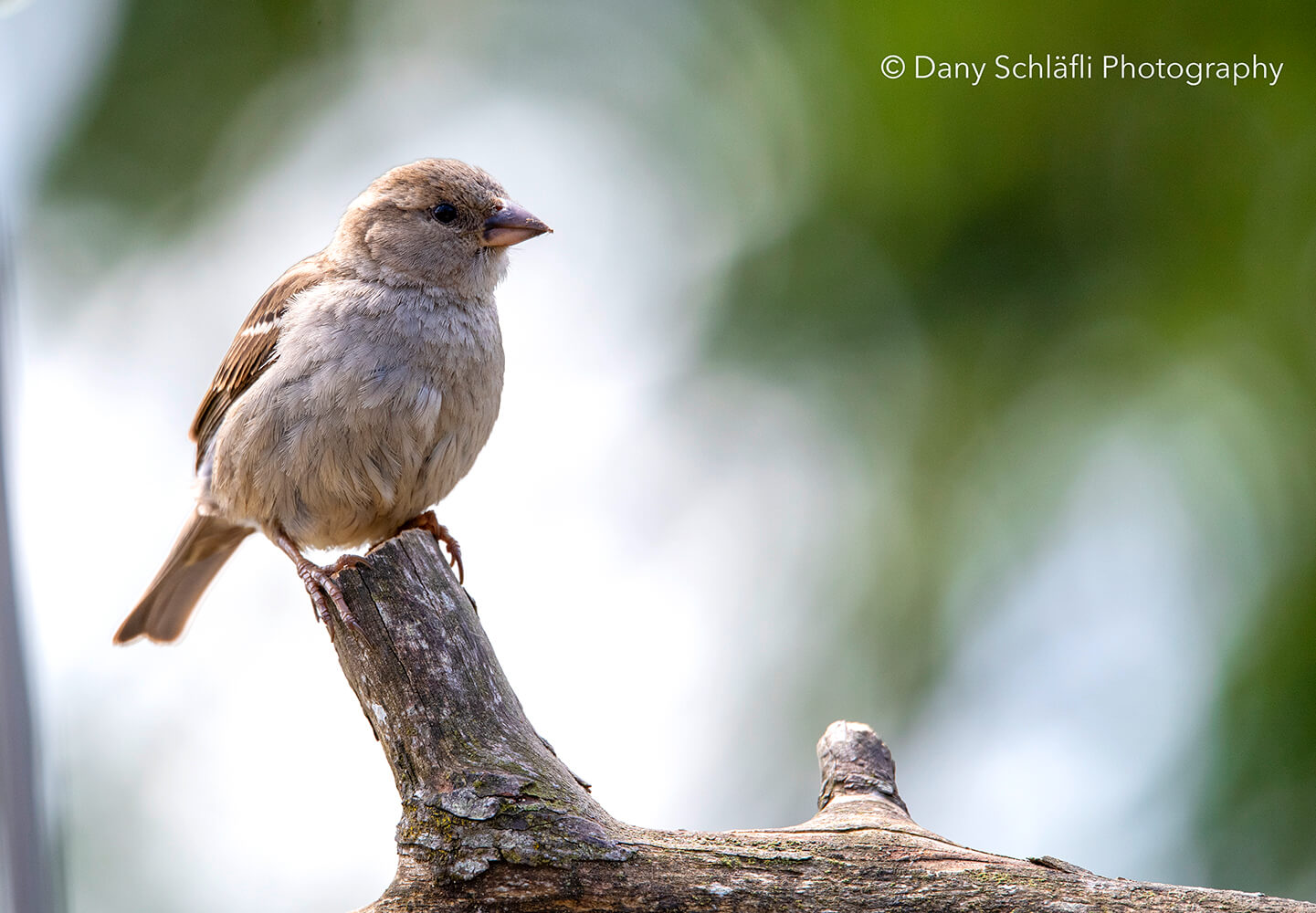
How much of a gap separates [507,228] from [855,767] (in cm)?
233

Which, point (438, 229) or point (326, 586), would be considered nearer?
point (326, 586)

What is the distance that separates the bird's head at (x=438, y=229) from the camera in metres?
4.21

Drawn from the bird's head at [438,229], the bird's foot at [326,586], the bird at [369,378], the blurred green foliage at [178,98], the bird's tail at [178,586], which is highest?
the blurred green foliage at [178,98]

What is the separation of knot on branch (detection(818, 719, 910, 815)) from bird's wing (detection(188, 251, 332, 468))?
7.56 feet

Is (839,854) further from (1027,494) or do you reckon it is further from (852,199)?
(852,199)

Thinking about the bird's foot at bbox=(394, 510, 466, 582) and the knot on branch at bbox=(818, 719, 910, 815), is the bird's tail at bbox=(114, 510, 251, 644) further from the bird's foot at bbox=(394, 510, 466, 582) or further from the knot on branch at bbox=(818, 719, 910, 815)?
the knot on branch at bbox=(818, 719, 910, 815)

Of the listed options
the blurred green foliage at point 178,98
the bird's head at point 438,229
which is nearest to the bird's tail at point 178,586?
the bird's head at point 438,229

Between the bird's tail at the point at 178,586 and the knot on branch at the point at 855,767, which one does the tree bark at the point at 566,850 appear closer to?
the knot on branch at the point at 855,767

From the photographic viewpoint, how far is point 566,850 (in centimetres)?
241

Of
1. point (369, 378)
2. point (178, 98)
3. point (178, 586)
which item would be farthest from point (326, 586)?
point (178, 98)

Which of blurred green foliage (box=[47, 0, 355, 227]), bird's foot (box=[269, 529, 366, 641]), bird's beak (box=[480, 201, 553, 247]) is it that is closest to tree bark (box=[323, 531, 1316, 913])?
bird's foot (box=[269, 529, 366, 641])

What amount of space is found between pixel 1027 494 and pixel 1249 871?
2.30 m

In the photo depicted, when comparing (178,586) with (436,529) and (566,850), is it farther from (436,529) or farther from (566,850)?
(566,850)

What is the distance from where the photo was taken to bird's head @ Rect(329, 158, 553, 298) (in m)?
4.21
